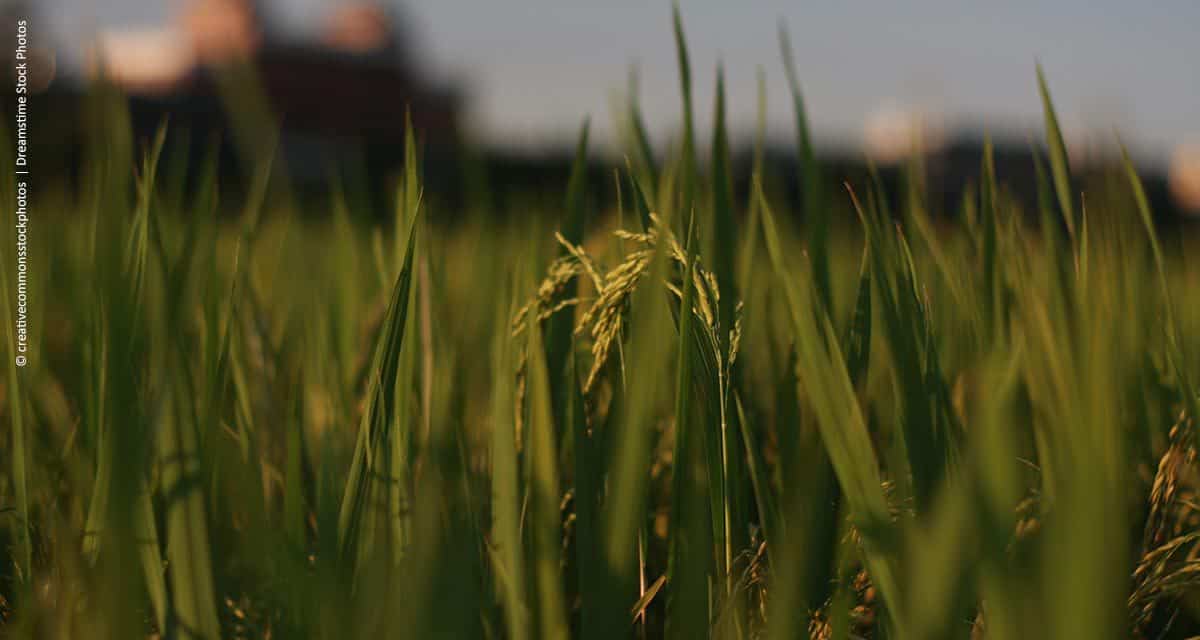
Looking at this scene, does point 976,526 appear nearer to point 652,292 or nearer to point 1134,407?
point 652,292

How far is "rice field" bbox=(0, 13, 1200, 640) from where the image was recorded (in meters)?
0.25

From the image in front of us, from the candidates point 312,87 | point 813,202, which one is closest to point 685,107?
point 813,202

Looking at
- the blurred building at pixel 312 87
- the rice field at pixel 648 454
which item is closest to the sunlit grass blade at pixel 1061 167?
the rice field at pixel 648 454

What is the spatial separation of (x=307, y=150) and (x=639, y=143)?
14602 millimetres

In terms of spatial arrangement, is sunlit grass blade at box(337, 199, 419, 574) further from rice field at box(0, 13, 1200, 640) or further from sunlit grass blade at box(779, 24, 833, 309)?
sunlit grass blade at box(779, 24, 833, 309)

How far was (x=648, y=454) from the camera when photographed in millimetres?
348

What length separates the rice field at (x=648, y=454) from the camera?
25 cm

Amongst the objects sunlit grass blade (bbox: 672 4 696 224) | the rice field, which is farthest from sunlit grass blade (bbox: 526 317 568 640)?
sunlit grass blade (bbox: 672 4 696 224)

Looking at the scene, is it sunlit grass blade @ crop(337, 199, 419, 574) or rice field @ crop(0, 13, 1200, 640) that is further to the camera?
sunlit grass blade @ crop(337, 199, 419, 574)

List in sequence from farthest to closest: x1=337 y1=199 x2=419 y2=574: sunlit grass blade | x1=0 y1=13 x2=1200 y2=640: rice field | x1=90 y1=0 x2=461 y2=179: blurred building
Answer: x1=90 y1=0 x2=461 y2=179: blurred building, x1=337 y1=199 x2=419 y2=574: sunlit grass blade, x1=0 y1=13 x2=1200 y2=640: rice field

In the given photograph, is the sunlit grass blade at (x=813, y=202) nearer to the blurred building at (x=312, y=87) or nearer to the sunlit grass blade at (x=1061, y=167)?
the sunlit grass blade at (x=1061, y=167)

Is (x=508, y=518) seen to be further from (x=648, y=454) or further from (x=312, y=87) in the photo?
(x=312, y=87)

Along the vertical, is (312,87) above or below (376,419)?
above

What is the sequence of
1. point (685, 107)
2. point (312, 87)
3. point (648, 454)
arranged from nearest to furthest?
point (648, 454), point (685, 107), point (312, 87)
